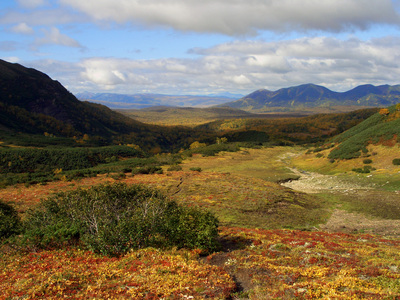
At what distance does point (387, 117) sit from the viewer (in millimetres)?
63719

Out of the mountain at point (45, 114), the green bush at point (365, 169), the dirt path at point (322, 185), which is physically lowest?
the dirt path at point (322, 185)

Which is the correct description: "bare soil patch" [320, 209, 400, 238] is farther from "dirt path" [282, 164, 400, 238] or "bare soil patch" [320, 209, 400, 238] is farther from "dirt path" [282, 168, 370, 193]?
"dirt path" [282, 168, 370, 193]

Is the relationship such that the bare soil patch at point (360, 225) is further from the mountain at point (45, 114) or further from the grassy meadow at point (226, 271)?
the mountain at point (45, 114)

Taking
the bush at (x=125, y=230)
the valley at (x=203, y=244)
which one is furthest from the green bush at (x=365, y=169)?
the bush at (x=125, y=230)

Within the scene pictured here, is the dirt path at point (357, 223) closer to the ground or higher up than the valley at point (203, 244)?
closer to the ground

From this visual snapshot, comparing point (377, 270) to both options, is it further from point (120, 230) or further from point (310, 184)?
point (310, 184)

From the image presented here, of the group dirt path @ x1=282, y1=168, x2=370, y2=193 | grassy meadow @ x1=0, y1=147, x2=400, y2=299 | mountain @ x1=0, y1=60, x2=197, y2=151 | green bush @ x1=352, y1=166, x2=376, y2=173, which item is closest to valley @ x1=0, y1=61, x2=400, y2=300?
grassy meadow @ x1=0, y1=147, x2=400, y2=299

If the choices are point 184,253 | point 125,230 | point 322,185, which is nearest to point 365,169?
point 322,185

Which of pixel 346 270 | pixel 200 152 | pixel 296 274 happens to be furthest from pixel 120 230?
pixel 200 152

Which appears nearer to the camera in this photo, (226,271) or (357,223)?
(226,271)

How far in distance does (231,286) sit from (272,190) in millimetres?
28108

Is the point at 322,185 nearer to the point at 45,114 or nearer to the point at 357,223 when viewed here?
the point at 357,223

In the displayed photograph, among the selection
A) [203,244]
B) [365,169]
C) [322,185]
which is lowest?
[322,185]

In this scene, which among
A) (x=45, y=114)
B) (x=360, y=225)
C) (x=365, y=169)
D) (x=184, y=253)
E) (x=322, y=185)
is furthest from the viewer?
(x=45, y=114)
